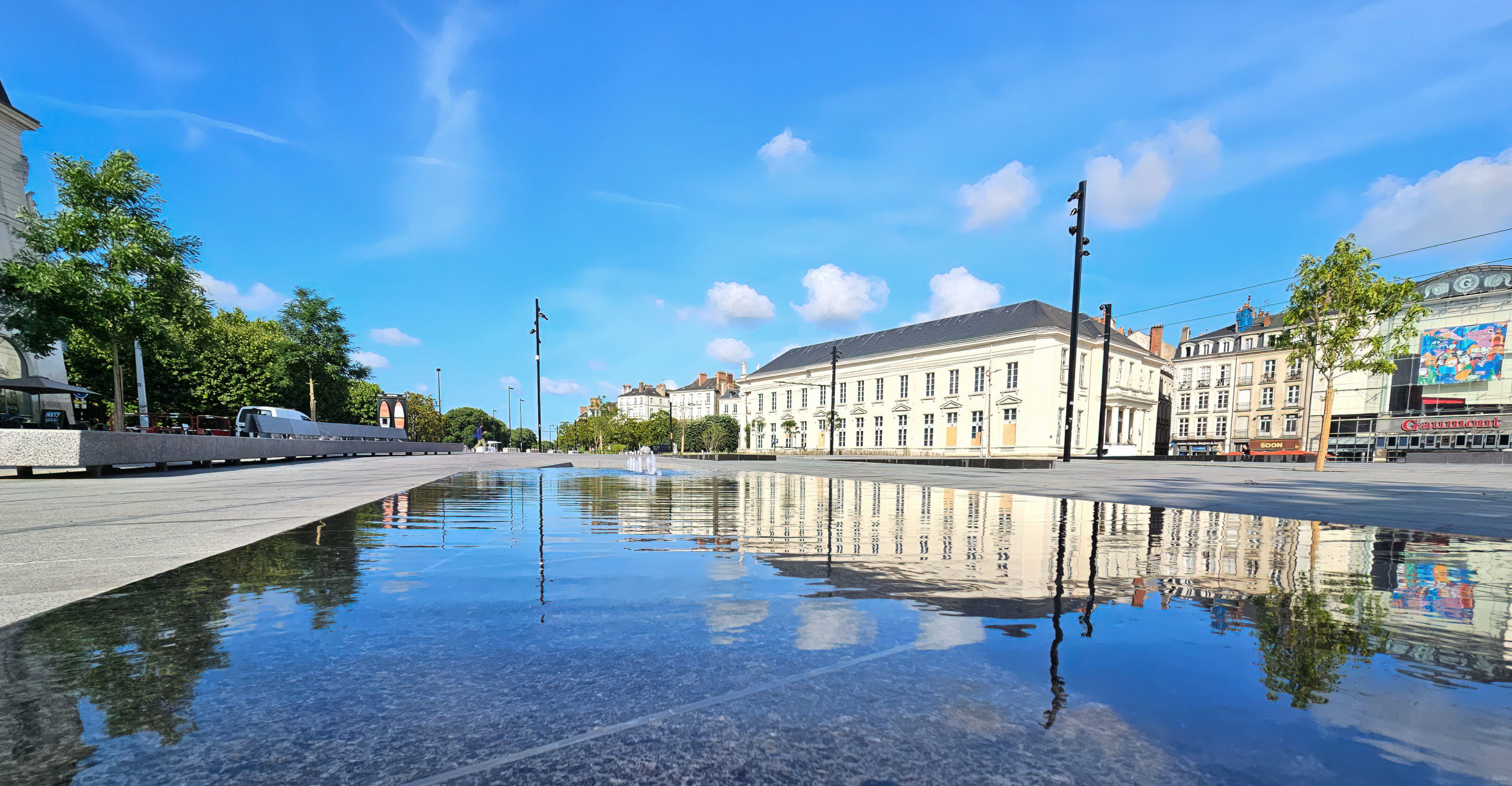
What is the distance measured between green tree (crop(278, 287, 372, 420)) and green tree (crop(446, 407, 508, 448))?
74992 millimetres

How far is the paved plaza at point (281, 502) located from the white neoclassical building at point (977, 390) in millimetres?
32410

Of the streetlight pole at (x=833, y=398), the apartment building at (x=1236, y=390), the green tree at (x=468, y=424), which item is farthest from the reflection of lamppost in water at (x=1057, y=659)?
the green tree at (x=468, y=424)

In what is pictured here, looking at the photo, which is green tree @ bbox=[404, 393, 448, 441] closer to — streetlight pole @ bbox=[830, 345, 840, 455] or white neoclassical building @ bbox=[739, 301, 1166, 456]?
white neoclassical building @ bbox=[739, 301, 1166, 456]

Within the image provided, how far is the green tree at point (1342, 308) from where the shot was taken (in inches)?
876

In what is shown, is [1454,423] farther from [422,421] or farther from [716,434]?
[422,421]

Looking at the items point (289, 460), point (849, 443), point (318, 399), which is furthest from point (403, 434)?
point (849, 443)

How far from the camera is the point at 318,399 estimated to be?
159 feet

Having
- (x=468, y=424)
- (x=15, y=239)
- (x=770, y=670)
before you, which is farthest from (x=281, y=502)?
(x=468, y=424)

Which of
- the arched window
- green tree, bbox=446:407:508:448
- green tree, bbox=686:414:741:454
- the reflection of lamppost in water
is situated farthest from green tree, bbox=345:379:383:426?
the reflection of lamppost in water

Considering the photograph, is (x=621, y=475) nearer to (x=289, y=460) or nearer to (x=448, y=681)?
(x=448, y=681)

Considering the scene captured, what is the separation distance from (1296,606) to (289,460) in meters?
29.0

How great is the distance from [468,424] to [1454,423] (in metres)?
144

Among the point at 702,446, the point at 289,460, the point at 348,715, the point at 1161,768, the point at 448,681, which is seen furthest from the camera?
the point at 702,446

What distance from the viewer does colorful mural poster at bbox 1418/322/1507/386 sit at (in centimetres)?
4175
